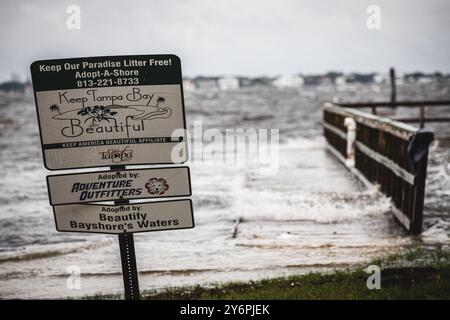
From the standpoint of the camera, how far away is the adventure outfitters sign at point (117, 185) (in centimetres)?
358

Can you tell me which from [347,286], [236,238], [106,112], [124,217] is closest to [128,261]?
[124,217]

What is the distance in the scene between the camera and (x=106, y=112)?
349cm

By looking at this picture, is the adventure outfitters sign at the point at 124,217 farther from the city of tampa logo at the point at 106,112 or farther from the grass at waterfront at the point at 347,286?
the grass at waterfront at the point at 347,286

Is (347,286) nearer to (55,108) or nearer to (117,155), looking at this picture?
(117,155)

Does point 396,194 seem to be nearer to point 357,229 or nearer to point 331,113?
point 357,229

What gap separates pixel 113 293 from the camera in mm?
5043

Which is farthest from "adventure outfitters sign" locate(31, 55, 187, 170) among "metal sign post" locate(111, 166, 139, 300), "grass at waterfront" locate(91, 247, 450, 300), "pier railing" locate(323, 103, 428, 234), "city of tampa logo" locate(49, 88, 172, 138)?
"pier railing" locate(323, 103, 428, 234)

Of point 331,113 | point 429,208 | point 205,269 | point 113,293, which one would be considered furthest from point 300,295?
point 331,113

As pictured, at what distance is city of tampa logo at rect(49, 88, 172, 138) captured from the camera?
3.46 metres

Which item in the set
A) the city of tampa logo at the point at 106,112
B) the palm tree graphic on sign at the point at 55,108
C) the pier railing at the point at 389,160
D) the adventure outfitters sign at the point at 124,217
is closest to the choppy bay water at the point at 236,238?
the pier railing at the point at 389,160

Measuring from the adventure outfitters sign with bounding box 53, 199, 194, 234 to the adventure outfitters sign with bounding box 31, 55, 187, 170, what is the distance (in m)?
0.35

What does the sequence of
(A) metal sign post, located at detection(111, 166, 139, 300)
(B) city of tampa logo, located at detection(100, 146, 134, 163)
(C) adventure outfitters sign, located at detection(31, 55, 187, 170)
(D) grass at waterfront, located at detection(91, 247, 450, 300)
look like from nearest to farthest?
1. (C) adventure outfitters sign, located at detection(31, 55, 187, 170)
2. (B) city of tampa logo, located at detection(100, 146, 134, 163)
3. (A) metal sign post, located at detection(111, 166, 139, 300)
4. (D) grass at waterfront, located at detection(91, 247, 450, 300)

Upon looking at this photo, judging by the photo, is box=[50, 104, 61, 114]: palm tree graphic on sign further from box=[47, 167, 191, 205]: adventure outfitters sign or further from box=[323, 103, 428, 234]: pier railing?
box=[323, 103, 428, 234]: pier railing

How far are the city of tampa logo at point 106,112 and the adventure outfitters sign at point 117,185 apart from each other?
326mm
